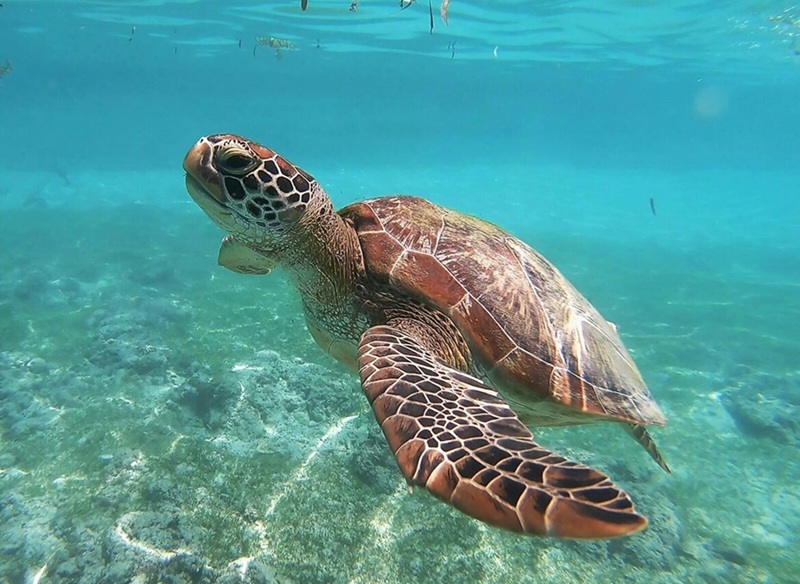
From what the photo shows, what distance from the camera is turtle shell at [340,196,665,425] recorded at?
9.26 ft

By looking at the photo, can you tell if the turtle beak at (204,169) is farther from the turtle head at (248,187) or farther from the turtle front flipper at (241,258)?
the turtle front flipper at (241,258)

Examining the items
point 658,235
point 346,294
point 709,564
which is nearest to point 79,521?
point 346,294

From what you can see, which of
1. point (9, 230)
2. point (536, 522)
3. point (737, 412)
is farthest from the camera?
point (9, 230)

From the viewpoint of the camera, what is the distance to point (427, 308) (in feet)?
9.65

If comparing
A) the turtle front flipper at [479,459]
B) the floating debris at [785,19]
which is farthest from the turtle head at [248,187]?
the floating debris at [785,19]

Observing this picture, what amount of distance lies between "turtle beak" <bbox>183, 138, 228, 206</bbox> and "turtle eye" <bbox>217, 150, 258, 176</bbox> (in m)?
0.06

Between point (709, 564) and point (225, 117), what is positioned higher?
point (709, 564)

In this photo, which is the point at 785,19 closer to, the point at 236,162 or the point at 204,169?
the point at 236,162

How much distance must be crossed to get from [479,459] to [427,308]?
54.8 inches

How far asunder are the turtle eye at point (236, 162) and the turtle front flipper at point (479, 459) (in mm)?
1239

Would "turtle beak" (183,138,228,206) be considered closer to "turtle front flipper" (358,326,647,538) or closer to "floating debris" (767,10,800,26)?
"turtle front flipper" (358,326,647,538)

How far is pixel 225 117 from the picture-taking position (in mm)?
79250

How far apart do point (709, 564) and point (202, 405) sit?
615 cm

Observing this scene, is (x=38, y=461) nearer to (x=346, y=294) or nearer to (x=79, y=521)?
(x=79, y=521)
